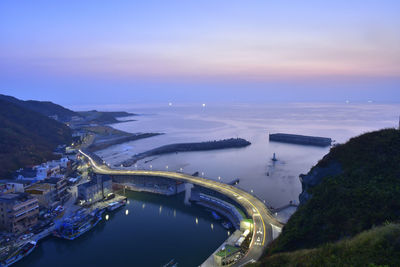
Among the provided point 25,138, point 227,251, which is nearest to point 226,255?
point 227,251

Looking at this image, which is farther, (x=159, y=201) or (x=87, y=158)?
(x=87, y=158)

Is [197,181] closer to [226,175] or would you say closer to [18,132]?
[226,175]

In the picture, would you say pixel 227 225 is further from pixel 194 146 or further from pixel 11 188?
pixel 194 146

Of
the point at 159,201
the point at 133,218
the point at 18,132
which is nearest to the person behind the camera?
the point at 133,218

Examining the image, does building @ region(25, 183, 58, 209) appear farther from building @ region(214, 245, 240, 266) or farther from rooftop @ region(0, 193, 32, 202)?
building @ region(214, 245, 240, 266)

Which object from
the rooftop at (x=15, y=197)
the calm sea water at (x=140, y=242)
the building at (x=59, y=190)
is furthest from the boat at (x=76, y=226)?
the building at (x=59, y=190)

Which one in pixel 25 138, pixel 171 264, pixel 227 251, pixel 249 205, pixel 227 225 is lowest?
pixel 171 264

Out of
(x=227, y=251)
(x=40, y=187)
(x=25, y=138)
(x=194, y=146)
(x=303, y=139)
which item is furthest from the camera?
(x=303, y=139)

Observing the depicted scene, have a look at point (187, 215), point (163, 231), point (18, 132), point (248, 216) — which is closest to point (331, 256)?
point (248, 216)

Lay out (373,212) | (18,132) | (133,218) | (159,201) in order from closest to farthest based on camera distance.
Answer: (373,212) < (133,218) < (159,201) < (18,132)
